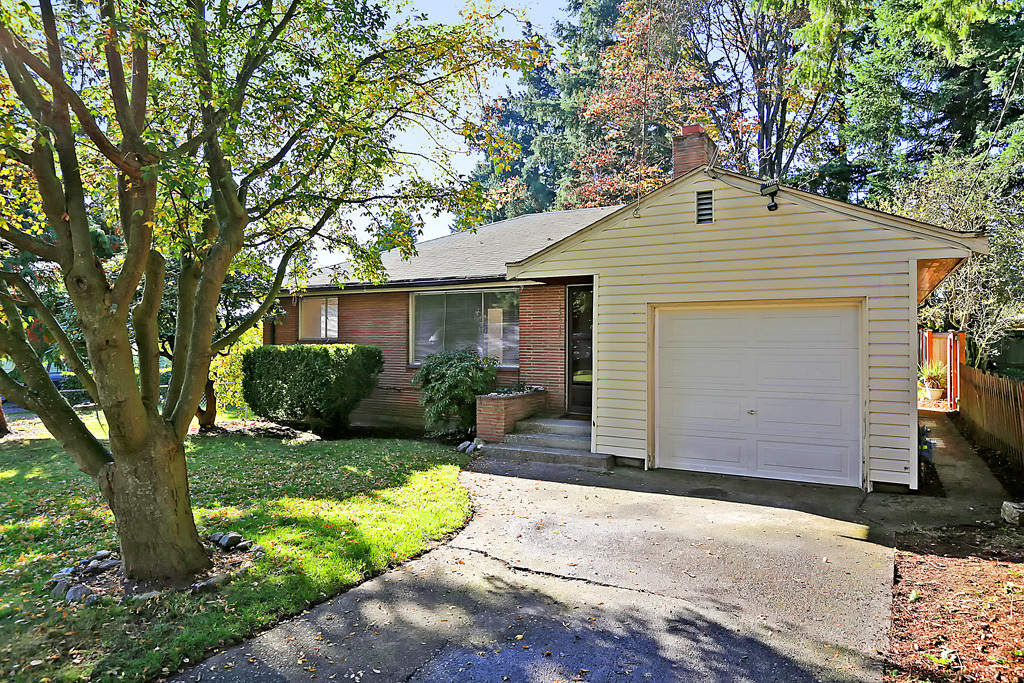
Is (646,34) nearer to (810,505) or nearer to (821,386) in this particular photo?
(821,386)

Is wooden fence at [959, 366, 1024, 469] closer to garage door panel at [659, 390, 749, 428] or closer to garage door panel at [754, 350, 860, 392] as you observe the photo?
garage door panel at [754, 350, 860, 392]

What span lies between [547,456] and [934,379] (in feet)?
52.4

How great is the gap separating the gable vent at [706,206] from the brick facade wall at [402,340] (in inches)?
139

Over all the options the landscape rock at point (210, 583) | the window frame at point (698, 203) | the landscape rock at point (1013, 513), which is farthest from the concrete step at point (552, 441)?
the landscape rock at point (210, 583)

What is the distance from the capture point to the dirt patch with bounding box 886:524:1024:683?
11.3ft

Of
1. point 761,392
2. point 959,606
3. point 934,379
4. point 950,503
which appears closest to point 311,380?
point 761,392

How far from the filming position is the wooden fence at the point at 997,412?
8648mm

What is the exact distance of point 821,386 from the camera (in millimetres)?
7867

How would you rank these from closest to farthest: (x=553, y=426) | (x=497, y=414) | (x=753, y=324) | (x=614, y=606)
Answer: (x=614, y=606) → (x=753, y=324) → (x=553, y=426) → (x=497, y=414)

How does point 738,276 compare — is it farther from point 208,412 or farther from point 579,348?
point 208,412

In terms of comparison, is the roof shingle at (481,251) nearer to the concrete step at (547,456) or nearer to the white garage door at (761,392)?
the concrete step at (547,456)

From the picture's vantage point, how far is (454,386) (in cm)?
1099

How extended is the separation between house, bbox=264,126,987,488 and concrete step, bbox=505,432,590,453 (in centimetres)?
48

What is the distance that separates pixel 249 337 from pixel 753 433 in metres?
10.8
